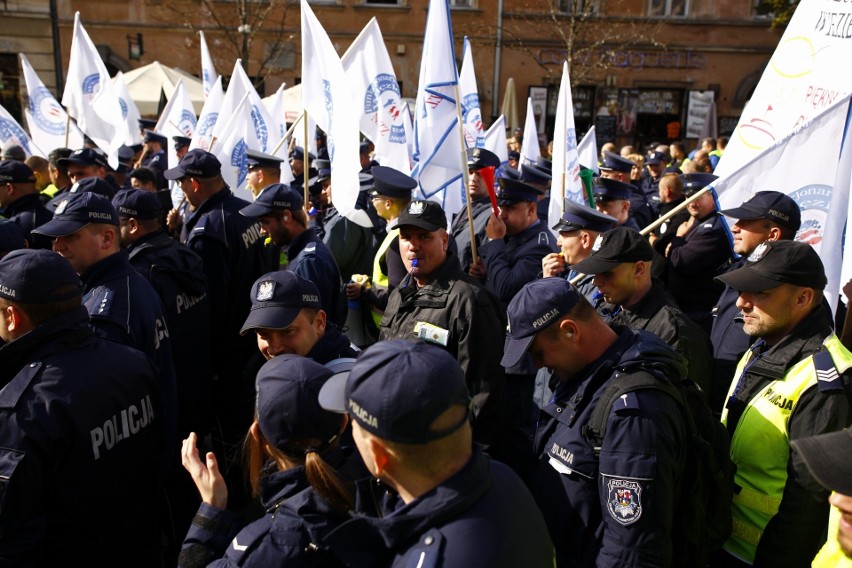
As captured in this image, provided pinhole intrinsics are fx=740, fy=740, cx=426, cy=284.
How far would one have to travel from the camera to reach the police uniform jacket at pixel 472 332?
151 inches

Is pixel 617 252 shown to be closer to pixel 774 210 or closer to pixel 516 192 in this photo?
pixel 774 210

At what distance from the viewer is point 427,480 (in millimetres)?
1829

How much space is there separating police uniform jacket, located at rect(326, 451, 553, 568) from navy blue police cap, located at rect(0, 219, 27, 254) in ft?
11.6

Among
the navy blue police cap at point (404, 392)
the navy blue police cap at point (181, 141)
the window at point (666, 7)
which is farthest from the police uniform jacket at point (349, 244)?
the window at point (666, 7)

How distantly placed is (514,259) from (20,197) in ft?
14.1

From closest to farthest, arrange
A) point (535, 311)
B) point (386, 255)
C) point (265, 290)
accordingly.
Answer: point (535, 311)
point (265, 290)
point (386, 255)

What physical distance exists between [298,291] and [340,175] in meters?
2.58

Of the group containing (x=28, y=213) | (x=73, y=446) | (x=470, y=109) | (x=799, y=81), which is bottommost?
(x=73, y=446)

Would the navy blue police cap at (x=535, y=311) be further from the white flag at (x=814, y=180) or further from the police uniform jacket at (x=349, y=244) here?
the police uniform jacket at (x=349, y=244)

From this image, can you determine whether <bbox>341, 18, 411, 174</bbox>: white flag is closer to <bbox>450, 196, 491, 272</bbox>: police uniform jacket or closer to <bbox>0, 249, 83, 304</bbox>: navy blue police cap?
<bbox>450, 196, 491, 272</bbox>: police uniform jacket

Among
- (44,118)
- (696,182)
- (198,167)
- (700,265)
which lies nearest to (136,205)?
(198,167)

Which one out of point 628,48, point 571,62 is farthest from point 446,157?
point 628,48

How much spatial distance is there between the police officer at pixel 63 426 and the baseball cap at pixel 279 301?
1.77 feet

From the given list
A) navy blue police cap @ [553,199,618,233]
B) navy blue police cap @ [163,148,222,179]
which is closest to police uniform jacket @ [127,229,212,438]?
navy blue police cap @ [163,148,222,179]
